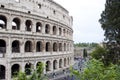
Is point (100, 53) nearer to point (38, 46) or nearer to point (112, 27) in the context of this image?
point (38, 46)

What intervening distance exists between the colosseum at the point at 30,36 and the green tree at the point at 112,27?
8.95 m

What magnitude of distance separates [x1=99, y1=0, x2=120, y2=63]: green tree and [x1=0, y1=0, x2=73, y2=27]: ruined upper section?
9133 mm

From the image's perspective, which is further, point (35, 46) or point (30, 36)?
point (35, 46)

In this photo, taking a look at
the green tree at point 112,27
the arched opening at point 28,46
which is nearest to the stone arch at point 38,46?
the arched opening at point 28,46

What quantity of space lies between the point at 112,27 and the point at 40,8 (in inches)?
465

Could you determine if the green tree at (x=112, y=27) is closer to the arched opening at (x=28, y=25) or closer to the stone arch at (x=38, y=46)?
the arched opening at (x=28, y=25)

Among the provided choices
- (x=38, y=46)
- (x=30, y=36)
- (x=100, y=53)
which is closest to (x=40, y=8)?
(x=30, y=36)

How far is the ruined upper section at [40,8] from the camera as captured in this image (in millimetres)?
30503

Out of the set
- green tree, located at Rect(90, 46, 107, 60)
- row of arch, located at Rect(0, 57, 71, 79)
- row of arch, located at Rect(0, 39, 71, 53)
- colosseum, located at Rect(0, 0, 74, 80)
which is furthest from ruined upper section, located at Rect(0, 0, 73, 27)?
green tree, located at Rect(90, 46, 107, 60)

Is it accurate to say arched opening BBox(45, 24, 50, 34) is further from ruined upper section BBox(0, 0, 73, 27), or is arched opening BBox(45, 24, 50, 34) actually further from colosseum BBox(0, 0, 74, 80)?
ruined upper section BBox(0, 0, 73, 27)

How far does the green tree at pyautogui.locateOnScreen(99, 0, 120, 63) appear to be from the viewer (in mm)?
27714

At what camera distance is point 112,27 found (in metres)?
27.9

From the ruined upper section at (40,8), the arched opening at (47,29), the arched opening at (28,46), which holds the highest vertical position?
the ruined upper section at (40,8)

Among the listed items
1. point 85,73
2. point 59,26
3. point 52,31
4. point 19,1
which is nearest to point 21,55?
point 19,1
